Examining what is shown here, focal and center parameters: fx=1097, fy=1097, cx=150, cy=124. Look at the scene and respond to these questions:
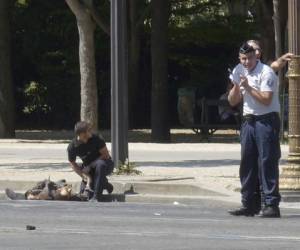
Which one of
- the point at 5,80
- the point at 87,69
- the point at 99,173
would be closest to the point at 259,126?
the point at 99,173

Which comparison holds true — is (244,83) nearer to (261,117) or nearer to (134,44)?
(261,117)

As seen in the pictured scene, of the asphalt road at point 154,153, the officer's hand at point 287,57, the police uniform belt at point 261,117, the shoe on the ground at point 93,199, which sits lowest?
the shoe on the ground at point 93,199

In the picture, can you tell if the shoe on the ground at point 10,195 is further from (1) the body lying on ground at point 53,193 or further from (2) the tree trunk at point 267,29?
(2) the tree trunk at point 267,29

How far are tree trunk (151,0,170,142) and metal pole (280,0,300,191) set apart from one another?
14.5 meters

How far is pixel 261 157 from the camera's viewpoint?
1229 centimetres

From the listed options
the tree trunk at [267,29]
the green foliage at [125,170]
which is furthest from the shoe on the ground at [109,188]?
the tree trunk at [267,29]

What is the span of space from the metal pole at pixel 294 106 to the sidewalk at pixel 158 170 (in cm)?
76

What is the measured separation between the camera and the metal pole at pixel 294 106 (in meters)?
14.3

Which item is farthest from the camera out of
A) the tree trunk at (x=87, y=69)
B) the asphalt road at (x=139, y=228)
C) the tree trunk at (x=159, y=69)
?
the tree trunk at (x=159, y=69)

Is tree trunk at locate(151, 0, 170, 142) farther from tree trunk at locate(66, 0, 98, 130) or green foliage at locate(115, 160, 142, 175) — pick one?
green foliage at locate(115, 160, 142, 175)

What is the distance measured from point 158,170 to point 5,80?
43.0 ft

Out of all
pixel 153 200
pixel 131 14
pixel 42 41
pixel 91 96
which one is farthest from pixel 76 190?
pixel 42 41

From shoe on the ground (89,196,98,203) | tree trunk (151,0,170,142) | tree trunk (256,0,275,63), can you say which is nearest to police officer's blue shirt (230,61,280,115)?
shoe on the ground (89,196,98,203)

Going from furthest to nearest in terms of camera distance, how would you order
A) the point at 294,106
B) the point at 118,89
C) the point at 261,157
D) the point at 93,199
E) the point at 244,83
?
the point at 118,89 → the point at 93,199 → the point at 294,106 → the point at 261,157 → the point at 244,83
